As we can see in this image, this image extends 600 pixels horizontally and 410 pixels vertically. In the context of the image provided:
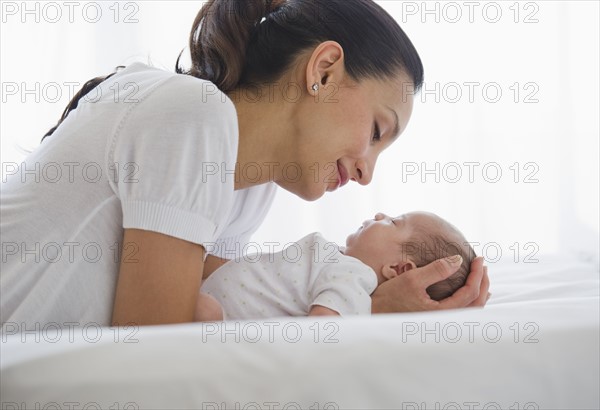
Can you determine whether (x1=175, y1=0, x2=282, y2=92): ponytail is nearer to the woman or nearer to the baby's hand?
the woman

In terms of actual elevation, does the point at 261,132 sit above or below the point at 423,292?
above

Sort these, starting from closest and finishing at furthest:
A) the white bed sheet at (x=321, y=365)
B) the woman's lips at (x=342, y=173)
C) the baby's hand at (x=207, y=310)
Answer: the white bed sheet at (x=321, y=365)
the baby's hand at (x=207, y=310)
the woman's lips at (x=342, y=173)

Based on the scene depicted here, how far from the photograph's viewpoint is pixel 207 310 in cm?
108

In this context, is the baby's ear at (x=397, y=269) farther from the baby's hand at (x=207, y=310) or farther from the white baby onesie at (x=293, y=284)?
the baby's hand at (x=207, y=310)

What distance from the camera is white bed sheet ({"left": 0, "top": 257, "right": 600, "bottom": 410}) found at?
65 centimetres

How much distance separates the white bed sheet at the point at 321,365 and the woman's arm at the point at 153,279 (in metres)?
0.20

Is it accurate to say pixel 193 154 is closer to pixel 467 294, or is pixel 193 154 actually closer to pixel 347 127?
pixel 347 127

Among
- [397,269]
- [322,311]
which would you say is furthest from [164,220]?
[397,269]

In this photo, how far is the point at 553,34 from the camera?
9.76ft

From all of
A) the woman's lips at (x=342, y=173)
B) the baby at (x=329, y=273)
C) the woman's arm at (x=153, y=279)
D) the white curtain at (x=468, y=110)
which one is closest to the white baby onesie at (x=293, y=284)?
the baby at (x=329, y=273)

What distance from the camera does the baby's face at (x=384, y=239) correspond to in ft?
4.45

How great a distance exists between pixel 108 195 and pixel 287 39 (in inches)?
17.1

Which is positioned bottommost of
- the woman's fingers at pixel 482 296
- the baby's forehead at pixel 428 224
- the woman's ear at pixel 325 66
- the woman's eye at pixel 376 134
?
the woman's fingers at pixel 482 296

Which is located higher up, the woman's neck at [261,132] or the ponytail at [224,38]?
the ponytail at [224,38]
